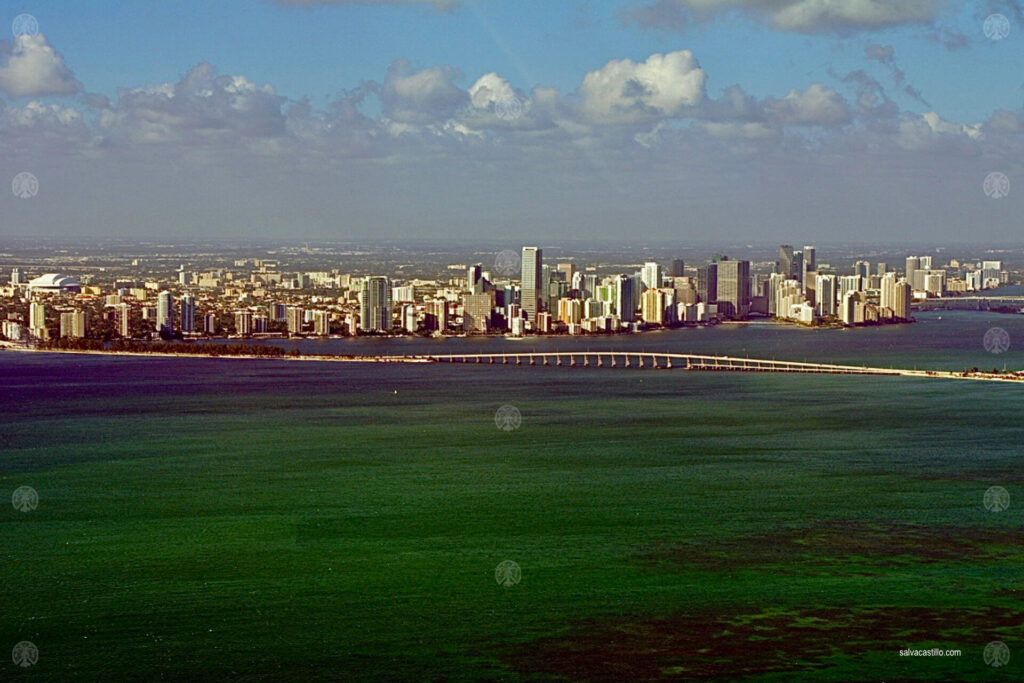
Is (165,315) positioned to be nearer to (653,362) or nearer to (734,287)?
(653,362)

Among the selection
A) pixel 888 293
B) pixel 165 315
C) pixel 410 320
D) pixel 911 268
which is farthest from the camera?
pixel 911 268

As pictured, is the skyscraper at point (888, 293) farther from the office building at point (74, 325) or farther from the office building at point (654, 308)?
the office building at point (74, 325)

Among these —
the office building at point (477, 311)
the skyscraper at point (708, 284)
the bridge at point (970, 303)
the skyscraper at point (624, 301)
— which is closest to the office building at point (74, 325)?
the office building at point (477, 311)

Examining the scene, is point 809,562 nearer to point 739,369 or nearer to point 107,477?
point 107,477

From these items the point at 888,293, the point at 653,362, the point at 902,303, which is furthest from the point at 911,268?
the point at 653,362

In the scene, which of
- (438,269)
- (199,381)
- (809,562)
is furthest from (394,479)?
(438,269)
